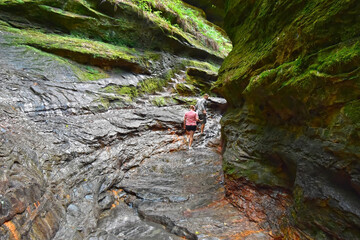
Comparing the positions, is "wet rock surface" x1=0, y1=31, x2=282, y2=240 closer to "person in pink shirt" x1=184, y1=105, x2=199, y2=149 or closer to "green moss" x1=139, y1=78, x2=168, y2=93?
"person in pink shirt" x1=184, y1=105, x2=199, y2=149

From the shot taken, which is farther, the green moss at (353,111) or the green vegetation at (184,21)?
the green vegetation at (184,21)

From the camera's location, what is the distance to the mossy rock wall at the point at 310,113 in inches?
84.8

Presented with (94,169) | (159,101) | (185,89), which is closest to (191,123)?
(159,101)

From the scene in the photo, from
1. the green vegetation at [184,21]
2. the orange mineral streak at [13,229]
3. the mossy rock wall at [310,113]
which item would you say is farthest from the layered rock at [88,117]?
the mossy rock wall at [310,113]

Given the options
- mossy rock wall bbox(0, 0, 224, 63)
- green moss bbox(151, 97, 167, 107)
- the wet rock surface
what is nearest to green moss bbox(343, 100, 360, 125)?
the wet rock surface

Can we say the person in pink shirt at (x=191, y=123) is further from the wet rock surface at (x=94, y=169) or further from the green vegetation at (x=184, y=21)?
the green vegetation at (x=184, y=21)

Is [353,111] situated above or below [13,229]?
above

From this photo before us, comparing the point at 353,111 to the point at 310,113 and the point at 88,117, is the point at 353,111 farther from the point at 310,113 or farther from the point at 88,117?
the point at 88,117

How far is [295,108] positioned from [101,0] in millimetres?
11860

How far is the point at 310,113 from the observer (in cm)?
270

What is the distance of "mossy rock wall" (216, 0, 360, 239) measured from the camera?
215 cm

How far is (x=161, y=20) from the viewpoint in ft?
41.7

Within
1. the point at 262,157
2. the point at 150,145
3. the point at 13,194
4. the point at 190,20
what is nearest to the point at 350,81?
the point at 262,157

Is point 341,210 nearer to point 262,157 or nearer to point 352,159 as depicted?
point 352,159
